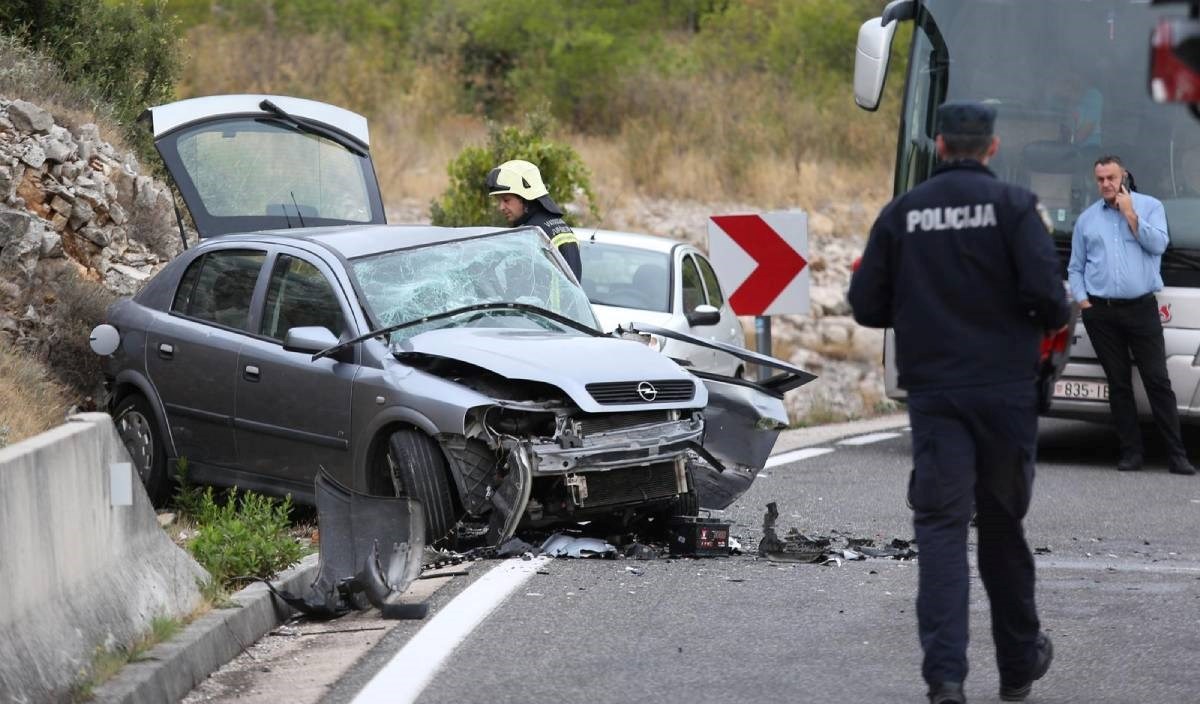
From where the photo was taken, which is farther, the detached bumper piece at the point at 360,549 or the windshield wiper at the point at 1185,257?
the windshield wiper at the point at 1185,257

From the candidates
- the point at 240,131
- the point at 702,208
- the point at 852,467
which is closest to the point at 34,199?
the point at 240,131

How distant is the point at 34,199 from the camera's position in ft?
43.8

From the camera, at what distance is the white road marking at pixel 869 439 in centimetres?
1496

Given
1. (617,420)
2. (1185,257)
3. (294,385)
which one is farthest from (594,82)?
(617,420)

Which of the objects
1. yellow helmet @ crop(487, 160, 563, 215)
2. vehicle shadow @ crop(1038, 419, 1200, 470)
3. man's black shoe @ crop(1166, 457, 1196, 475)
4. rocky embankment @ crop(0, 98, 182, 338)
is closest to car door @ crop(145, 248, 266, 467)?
yellow helmet @ crop(487, 160, 563, 215)

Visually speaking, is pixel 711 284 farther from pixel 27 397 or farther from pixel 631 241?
pixel 27 397

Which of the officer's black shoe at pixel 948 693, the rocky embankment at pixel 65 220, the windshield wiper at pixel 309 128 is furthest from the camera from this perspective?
the rocky embankment at pixel 65 220

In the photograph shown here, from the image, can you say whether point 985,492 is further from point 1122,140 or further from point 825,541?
point 1122,140

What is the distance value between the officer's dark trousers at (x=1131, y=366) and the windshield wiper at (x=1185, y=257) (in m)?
0.42

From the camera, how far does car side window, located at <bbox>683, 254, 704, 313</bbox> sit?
14401mm

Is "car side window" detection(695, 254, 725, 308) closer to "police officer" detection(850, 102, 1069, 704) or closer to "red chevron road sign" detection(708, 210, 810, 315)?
"red chevron road sign" detection(708, 210, 810, 315)

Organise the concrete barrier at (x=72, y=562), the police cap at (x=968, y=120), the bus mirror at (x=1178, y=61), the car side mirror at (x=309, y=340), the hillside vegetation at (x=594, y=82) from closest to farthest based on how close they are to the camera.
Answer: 1. the bus mirror at (x=1178, y=61)
2. the concrete barrier at (x=72, y=562)
3. the police cap at (x=968, y=120)
4. the car side mirror at (x=309, y=340)
5. the hillside vegetation at (x=594, y=82)

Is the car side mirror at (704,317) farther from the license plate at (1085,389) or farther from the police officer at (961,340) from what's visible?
the police officer at (961,340)

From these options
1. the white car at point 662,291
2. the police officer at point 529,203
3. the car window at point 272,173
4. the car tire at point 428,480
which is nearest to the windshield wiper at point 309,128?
the car window at point 272,173
